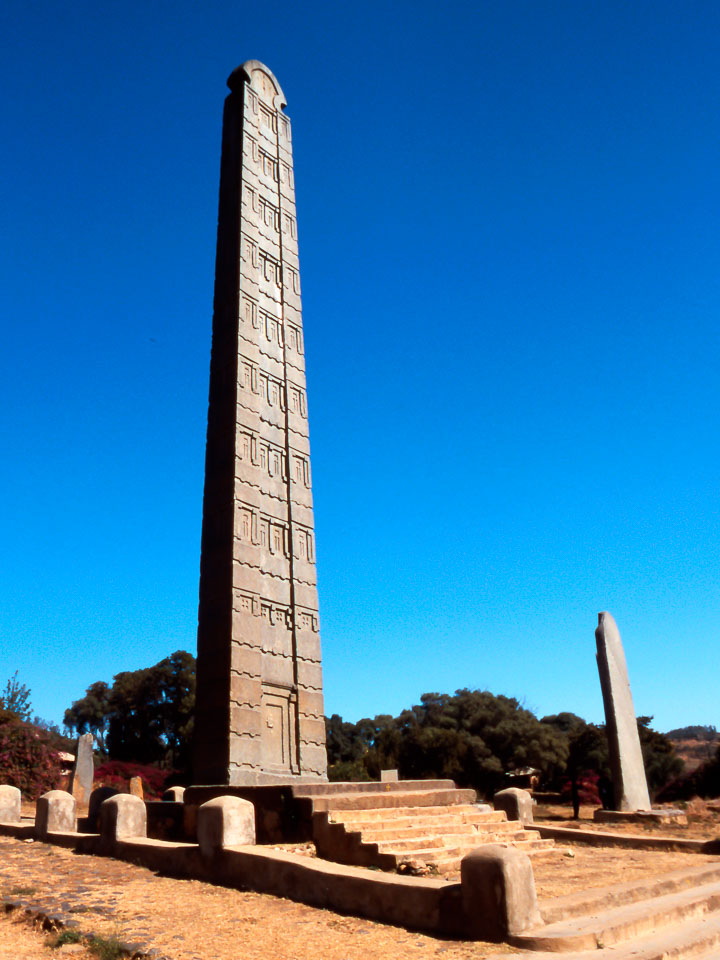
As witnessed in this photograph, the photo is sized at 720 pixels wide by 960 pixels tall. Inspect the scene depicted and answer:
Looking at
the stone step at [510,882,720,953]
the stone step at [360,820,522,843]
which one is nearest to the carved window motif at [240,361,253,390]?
the stone step at [360,820,522,843]

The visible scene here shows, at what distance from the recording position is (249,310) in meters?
14.6

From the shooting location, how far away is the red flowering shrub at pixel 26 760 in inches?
755

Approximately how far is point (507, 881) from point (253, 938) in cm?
190

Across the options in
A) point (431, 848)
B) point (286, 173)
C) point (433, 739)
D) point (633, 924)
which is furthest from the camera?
point (433, 739)

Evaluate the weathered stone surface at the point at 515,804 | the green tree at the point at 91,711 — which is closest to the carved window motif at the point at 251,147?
the weathered stone surface at the point at 515,804

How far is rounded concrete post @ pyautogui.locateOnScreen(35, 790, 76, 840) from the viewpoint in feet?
33.9

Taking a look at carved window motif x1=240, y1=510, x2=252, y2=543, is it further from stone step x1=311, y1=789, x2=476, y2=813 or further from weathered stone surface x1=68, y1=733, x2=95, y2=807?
weathered stone surface x1=68, y1=733, x2=95, y2=807

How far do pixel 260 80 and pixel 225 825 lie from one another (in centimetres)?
1583

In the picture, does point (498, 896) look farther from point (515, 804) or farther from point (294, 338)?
point (294, 338)

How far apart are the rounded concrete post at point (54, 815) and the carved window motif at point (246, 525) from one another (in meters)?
4.57

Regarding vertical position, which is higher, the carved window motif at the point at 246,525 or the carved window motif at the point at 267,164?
the carved window motif at the point at 267,164

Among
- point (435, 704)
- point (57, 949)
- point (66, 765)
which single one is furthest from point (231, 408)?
point (435, 704)

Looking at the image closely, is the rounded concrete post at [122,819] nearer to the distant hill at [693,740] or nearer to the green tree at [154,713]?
the green tree at [154,713]

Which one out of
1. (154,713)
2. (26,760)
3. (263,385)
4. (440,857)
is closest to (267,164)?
(263,385)
